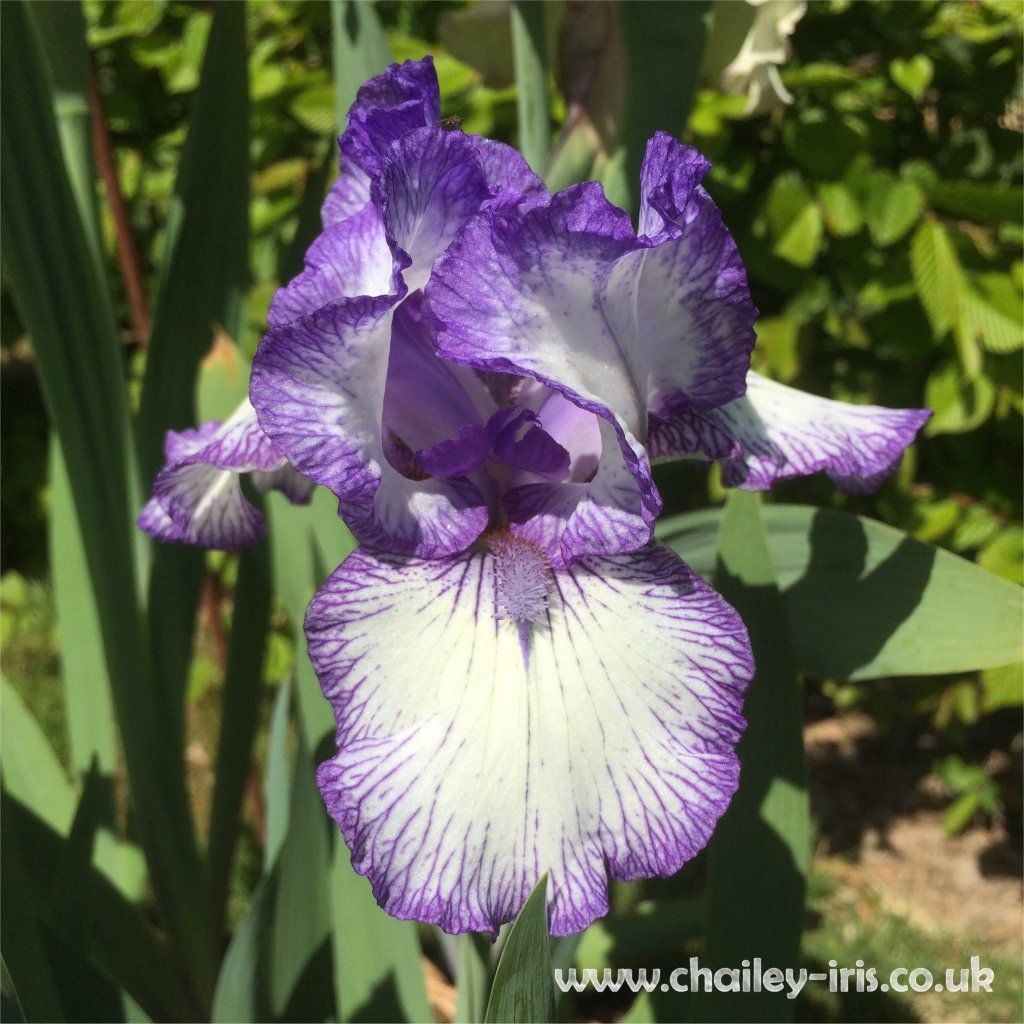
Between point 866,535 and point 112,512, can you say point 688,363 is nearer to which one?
point 866,535

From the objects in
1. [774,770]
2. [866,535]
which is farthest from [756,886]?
[866,535]

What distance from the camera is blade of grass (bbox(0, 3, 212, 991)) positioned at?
33.1 inches

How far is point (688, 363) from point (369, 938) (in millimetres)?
543

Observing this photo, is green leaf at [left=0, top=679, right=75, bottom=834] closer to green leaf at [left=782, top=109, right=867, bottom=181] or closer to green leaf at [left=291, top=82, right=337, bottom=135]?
green leaf at [left=291, top=82, right=337, bottom=135]

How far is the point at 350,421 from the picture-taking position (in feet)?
2.01

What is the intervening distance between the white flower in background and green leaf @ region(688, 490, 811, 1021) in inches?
17.0

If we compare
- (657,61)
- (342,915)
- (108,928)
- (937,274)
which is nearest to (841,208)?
(937,274)

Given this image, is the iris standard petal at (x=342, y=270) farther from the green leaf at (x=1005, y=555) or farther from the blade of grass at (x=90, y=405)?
the green leaf at (x=1005, y=555)

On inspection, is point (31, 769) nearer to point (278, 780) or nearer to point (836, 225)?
point (278, 780)

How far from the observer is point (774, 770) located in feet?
2.74

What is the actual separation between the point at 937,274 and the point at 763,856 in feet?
2.27

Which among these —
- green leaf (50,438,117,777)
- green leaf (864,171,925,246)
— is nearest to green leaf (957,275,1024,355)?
green leaf (864,171,925,246)

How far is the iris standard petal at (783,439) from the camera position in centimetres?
70

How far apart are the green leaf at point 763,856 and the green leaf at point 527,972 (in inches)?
8.3
